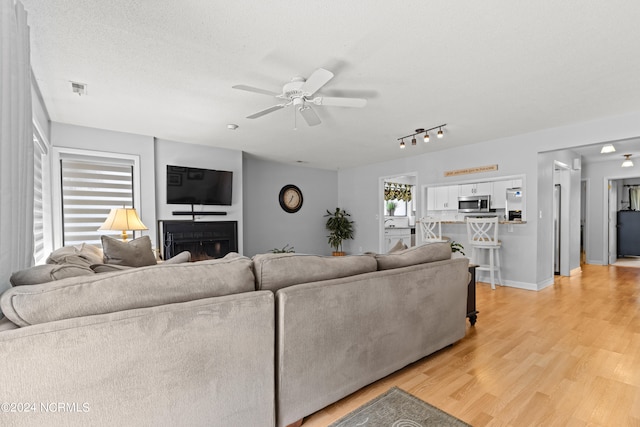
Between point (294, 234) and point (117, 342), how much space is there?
6.11m

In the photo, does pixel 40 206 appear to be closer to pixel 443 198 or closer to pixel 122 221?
pixel 122 221

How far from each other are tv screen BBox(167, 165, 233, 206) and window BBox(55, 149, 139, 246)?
51 cm

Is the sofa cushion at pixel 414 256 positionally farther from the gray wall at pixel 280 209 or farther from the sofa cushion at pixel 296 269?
the gray wall at pixel 280 209

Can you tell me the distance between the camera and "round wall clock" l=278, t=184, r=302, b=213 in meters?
6.97

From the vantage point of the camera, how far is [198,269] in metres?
1.38

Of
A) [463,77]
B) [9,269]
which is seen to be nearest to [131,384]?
[9,269]

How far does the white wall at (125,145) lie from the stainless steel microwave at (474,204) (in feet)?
19.2

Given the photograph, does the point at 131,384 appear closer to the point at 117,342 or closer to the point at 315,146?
the point at 117,342

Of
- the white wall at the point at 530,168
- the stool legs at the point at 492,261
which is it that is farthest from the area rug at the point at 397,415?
the white wall at the point at 530,168

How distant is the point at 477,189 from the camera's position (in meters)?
6.37

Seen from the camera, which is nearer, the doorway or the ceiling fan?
the ceiling fan

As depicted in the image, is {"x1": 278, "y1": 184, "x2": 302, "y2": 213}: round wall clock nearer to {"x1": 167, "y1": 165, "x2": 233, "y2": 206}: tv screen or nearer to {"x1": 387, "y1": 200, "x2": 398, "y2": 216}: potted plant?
{"x1": 167, "y1": 165, "x2": 233, "y2": 206}: tv screen

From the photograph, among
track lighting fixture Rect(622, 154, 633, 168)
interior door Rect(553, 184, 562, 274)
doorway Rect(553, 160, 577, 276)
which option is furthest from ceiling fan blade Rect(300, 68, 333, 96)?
track lighting fixture Rect(622, 154, 633, 168)

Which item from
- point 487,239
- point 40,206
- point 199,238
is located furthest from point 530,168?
point 40,206
